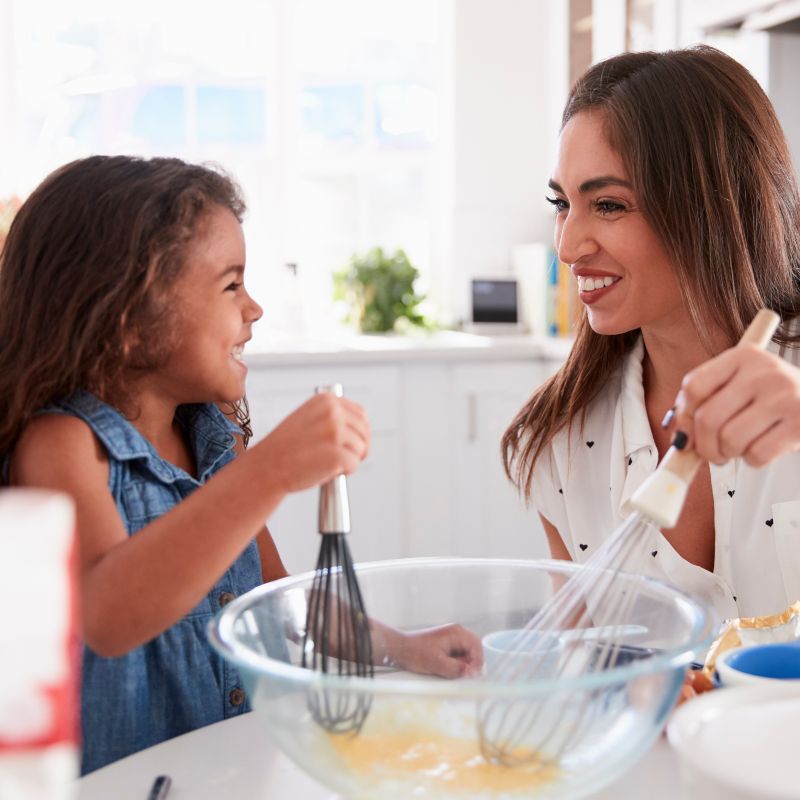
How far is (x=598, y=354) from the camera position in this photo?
144cm

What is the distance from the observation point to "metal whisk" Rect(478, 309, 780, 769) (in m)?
0.62

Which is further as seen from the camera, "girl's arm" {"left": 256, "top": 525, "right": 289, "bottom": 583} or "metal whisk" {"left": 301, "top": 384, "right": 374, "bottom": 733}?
"girl's arm" {"left": 256, "top": 525, "right": 289, "bottom": 583}

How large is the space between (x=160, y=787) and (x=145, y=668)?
28 cm

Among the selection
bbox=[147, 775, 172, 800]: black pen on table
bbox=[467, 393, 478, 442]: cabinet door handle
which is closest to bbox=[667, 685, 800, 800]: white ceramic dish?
bbox=[147, 775, 172, 800]: black pen on table

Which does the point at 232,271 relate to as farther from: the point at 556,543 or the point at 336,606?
the point at 556,543

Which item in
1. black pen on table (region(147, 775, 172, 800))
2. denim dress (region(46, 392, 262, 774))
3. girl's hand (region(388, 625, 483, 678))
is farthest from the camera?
denim dress (region(46, 392, 262, 774))

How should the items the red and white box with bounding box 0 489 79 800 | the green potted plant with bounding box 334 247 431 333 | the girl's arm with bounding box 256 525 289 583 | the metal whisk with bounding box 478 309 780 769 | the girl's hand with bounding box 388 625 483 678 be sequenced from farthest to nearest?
the green potted plant with bounding box 334 247 431 333 → the girl's arm with bounding box 256 525 289 583 → the girl's hand with bounding box 388 625 483 678 → the metal whisk with bounding box 478 309 780 769 → the red and white box with bounding box 0 489 79 800

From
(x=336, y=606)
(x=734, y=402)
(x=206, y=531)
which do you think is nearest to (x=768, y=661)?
(x=734, y=402)

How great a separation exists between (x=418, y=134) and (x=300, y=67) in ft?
1.52

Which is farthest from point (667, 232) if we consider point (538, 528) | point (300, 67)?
point (300, 67)

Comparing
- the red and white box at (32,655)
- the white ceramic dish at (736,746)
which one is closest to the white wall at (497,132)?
the white ceramic dish at (736,746)

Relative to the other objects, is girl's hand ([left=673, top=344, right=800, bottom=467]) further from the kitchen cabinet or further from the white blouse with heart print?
the kitchen cabinet

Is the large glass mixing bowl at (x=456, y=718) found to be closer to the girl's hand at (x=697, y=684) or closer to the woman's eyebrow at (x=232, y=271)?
the girl's hand at (x=697, y=684)

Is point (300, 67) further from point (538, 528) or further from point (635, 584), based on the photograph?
point (635, 584)
